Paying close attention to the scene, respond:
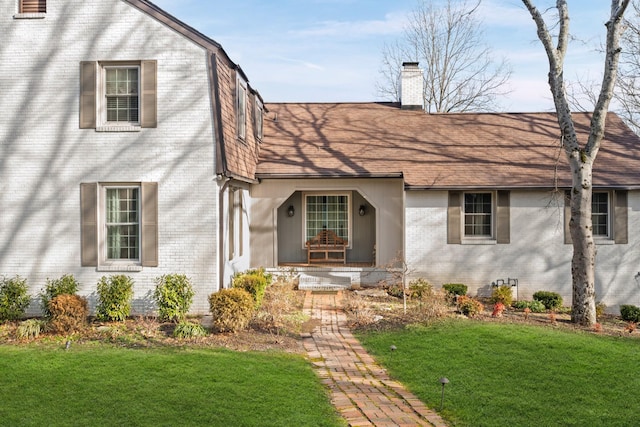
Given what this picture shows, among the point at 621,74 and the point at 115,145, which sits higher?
the point at 621,74

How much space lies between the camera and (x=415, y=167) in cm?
1570

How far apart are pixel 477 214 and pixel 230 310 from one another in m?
8.57

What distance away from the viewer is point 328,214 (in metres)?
17.8

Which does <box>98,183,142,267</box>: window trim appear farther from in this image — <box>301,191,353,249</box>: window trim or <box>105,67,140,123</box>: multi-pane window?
<box>301,191,353,249</box>: window trim

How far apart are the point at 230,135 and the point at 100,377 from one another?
6.67 meters

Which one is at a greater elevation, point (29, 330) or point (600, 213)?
point (600, 213)

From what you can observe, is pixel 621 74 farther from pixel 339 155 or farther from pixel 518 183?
pixel 339 155

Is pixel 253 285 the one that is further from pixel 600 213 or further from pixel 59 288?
pixel 600 213

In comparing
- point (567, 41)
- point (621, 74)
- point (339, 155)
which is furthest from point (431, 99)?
point (567, 41)

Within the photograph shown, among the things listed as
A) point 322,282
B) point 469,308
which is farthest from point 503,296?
point 322,282

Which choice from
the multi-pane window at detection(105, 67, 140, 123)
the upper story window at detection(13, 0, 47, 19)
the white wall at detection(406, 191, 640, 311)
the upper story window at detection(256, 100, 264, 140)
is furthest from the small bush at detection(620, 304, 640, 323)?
the upper story window at detection(13, 0, 47, 19)

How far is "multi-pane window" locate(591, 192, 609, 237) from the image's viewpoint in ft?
49.7

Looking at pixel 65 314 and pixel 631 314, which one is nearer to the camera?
pixel 65 314

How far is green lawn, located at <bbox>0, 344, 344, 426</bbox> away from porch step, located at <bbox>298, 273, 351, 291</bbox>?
6582mm
